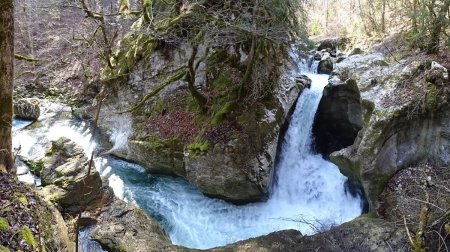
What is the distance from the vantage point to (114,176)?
12.4m

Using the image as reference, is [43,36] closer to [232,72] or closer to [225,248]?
[232,72]

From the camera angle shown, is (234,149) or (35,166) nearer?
(234,149)

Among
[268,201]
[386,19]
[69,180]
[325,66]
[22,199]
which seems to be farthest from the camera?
[386,19]

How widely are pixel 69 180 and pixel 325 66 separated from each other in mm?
12655

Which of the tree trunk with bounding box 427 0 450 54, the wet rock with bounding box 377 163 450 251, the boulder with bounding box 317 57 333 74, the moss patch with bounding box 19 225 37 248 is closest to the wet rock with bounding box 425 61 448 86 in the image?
the tree trunk with bounding box 427 0 450 54

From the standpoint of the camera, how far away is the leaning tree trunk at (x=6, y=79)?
488 centimetres

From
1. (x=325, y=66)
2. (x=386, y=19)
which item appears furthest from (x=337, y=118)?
→ (x=386, y=19)

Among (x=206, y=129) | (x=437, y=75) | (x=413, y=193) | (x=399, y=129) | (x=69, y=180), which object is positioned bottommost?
(x=69, y=180)

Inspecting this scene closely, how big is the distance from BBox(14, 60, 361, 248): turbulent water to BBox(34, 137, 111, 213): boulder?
6.24 ft

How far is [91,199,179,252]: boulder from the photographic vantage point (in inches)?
302

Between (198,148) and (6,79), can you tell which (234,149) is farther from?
(6,79)

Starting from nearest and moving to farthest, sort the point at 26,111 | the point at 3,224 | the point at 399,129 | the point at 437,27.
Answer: the point at 3,224 → the point at 399,129 → the point at 437,27 → the point at 26,111

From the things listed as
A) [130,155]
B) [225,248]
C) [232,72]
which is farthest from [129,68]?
[225,248]

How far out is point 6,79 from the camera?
512 centimetres
